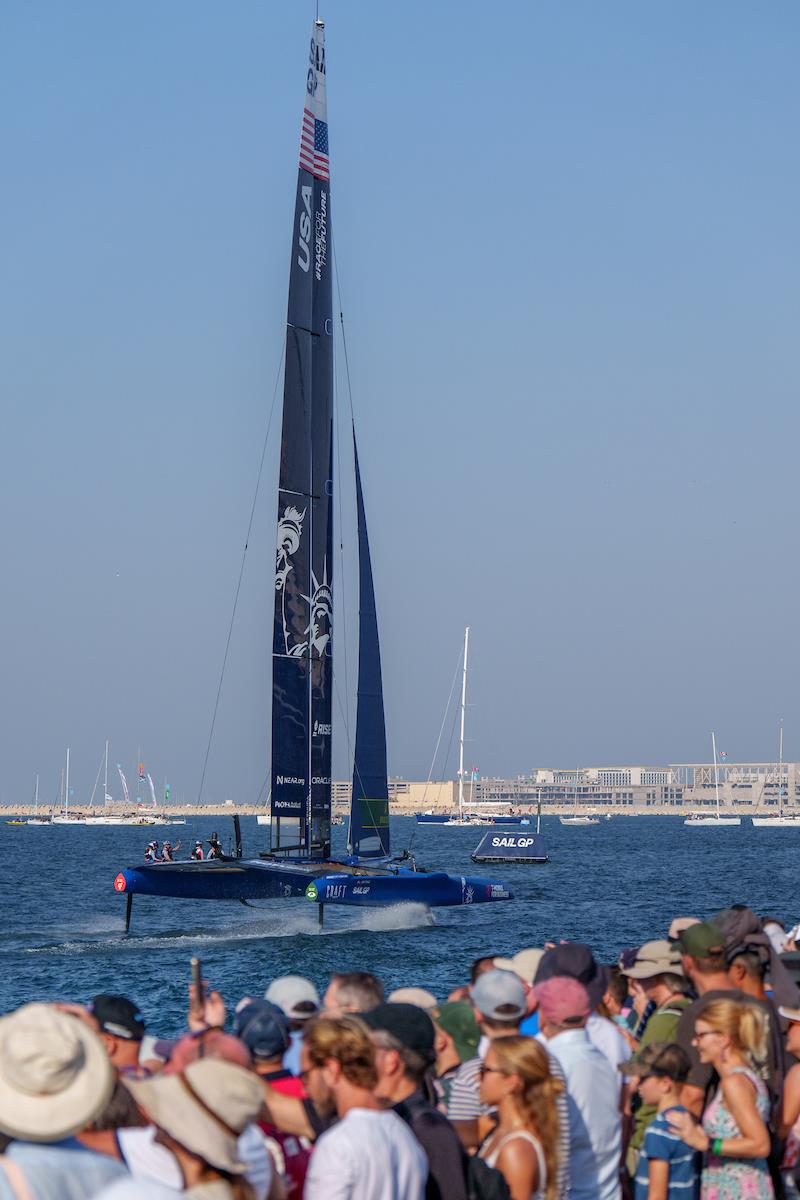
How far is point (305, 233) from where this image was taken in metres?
35.6

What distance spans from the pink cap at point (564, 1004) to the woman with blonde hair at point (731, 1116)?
0.50 meters

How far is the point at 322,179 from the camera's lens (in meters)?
36.4

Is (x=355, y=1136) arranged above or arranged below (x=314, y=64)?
below

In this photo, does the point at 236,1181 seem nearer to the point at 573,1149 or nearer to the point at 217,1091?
the point at 217,1091

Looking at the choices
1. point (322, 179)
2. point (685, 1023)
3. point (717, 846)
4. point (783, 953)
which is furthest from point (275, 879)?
point (717, 846)

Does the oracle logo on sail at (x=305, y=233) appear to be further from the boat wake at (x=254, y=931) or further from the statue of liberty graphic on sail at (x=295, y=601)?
the boat wake at (x=254, y=931)

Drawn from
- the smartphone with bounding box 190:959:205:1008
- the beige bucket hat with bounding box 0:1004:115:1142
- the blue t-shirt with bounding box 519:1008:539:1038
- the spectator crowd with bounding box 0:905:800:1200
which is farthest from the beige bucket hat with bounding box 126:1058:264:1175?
the blue t-shirt with bounding box 519:1008:539:1038

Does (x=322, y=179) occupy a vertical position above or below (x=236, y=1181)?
above

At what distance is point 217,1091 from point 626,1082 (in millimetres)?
3072

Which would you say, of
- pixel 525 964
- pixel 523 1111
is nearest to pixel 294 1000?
pixel 523 1111

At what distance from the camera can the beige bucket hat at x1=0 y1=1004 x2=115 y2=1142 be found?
14.6 ft

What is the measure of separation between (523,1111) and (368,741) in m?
30.0

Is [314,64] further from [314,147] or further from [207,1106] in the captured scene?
[207,1106]

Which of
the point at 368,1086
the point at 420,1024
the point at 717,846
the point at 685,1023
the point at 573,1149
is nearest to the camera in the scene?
the point at 368,1086
